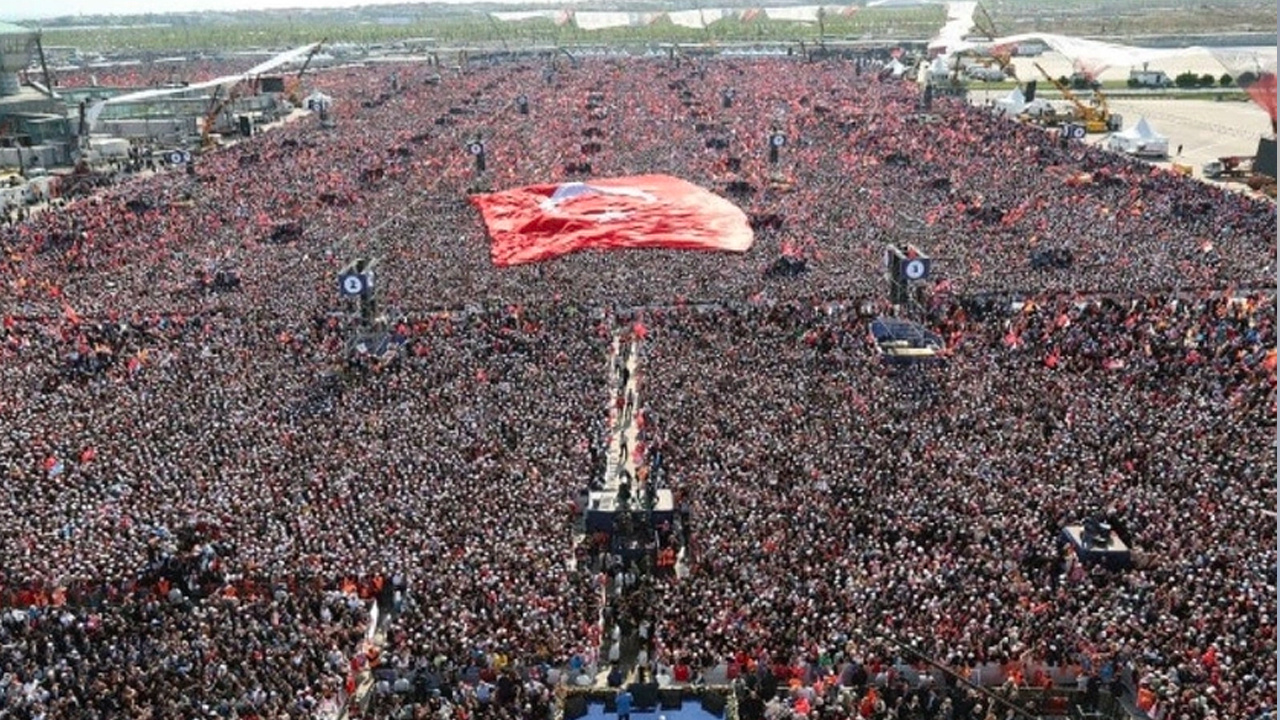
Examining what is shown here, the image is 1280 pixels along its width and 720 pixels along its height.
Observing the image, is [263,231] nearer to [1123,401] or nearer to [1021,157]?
[1123,401]

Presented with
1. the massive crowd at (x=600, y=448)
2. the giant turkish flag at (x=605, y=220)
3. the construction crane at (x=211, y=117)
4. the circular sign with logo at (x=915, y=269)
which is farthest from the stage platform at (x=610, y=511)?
the construction crane at (x=211, y=117)

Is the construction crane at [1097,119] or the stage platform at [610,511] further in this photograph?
the construction crane at [1097,119]

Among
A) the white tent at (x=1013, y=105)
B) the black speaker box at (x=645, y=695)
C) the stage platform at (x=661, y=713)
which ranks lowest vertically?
the stage platform at (x=661, y=713)

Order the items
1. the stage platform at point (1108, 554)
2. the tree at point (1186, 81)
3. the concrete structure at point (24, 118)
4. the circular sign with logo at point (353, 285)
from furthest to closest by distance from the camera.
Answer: the tree at point (1186, 81), the concrete structure at point (24, 118), the circular sign with logo at point (353, 285), the stage platform at point (1108, 554)

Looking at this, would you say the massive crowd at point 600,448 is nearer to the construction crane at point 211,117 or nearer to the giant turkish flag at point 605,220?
the giant turkish flag at point 605,220

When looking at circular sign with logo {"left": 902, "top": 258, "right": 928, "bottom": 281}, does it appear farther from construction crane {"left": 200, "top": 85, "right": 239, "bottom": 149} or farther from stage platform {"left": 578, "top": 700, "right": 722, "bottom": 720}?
construction crane {"left": 200, "top": 85, "right": 239, "bottom": 149}

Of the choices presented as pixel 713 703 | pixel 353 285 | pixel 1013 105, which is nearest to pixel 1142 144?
pixel 1013 105

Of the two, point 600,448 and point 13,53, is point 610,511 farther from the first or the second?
point 13,53
